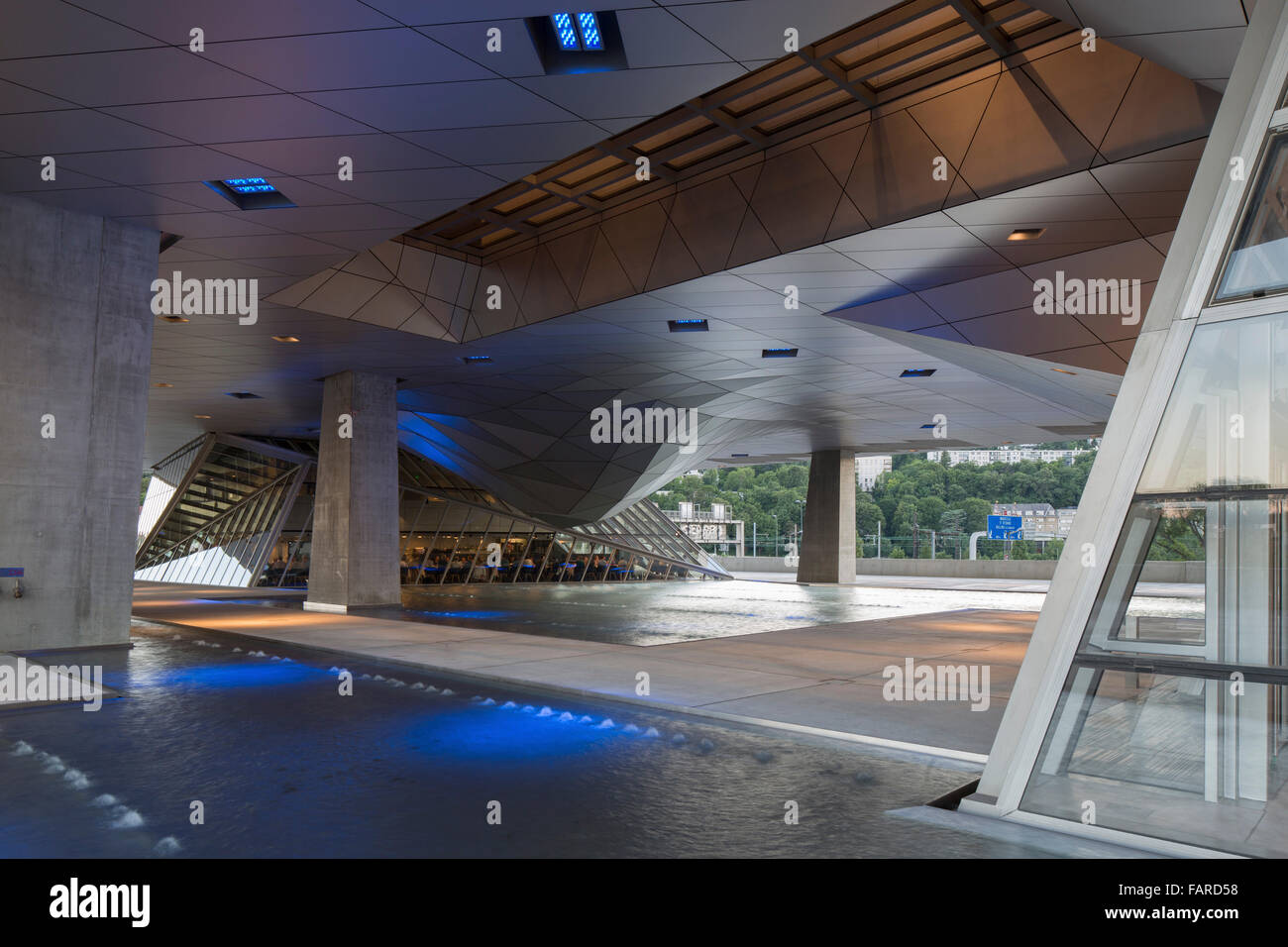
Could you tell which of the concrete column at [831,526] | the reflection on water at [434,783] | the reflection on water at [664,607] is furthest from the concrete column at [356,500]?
the concrete column at [831,526]

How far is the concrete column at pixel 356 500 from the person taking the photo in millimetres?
24469

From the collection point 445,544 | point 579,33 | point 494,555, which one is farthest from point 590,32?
point 494,555

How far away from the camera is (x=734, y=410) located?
31594mm

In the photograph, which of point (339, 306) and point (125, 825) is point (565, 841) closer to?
point (125, 825)

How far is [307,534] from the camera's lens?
3762 centimetres

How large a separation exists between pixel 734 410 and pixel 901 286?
1517 cm

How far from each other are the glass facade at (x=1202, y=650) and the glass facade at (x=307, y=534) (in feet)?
116

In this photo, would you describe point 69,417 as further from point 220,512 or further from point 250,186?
point 220,512

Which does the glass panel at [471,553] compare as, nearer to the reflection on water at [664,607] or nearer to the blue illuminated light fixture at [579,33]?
the reflection on water at [664,607]

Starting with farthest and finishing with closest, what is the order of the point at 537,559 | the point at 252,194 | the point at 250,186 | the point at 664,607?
1. the point at 537,559
2. the point at 664,607
3. the point at 252,194
4. the point at 250,186

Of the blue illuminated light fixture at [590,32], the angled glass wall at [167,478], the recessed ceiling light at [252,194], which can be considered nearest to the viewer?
the blue illuminated light fixture at [590,32]

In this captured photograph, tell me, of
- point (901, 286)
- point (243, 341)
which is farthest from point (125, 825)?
point (243, 341)

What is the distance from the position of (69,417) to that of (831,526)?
3484 centimetres

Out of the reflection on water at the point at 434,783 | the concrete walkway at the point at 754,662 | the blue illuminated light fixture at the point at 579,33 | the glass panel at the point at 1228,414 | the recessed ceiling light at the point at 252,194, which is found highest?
the blue illuminated light fixture at the point at 579,33
